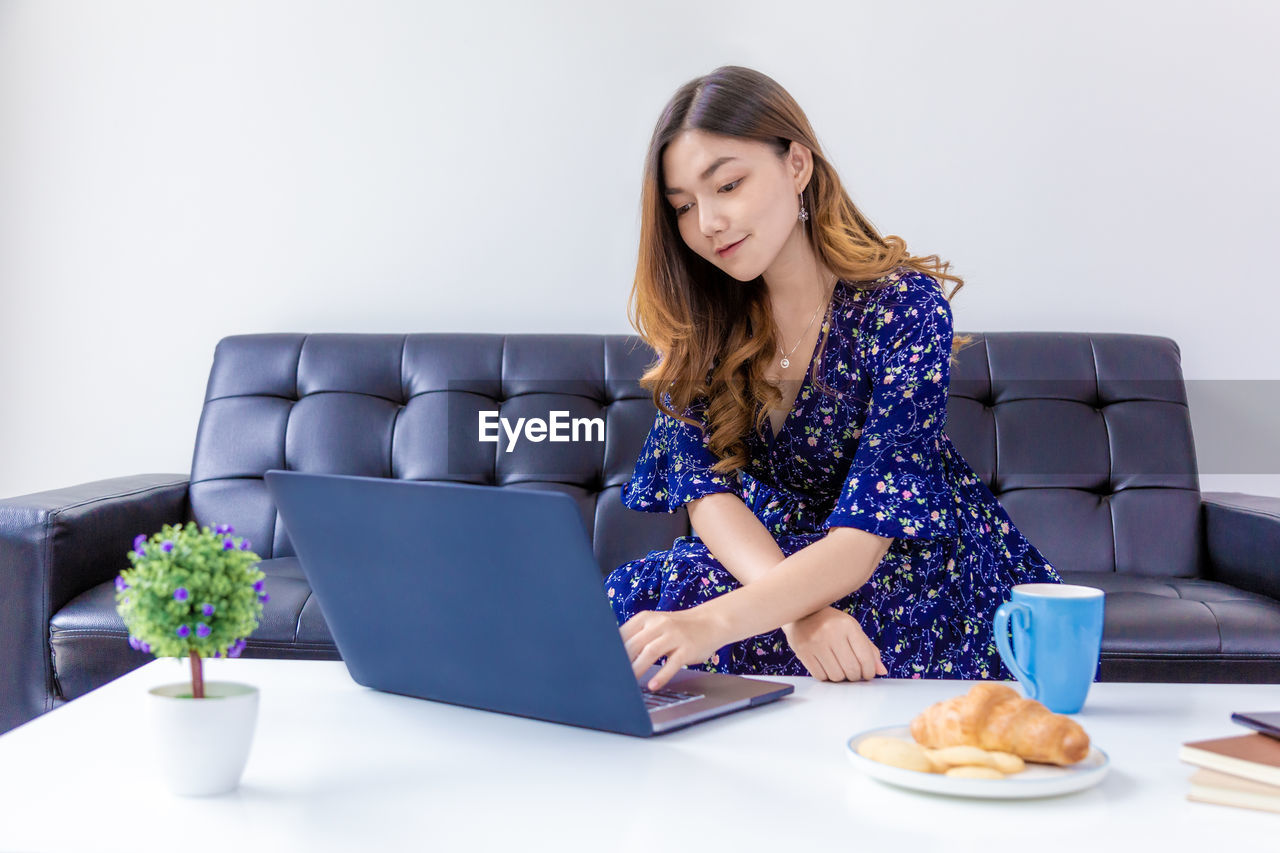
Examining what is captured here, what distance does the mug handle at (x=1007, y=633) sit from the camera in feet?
2.87

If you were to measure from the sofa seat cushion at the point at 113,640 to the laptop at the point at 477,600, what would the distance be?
2.80ft

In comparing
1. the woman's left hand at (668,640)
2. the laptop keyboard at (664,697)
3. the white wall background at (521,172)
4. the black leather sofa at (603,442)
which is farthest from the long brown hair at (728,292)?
the white wall background at (521,172)

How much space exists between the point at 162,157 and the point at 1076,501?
82.6 inches

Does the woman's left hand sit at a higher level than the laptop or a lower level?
lower

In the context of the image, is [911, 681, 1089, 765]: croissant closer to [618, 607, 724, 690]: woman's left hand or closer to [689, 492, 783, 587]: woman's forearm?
[618, 607, 724, 690]: woman's left hand

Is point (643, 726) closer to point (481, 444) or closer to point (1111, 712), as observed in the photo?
point (1111, 712)

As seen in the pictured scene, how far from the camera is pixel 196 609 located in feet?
2.29

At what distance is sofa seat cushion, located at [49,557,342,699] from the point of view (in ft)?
5.70

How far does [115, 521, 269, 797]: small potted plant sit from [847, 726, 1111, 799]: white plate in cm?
40

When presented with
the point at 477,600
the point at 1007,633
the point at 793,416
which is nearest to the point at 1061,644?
the point at 1007,633

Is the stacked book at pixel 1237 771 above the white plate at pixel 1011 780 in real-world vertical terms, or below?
above

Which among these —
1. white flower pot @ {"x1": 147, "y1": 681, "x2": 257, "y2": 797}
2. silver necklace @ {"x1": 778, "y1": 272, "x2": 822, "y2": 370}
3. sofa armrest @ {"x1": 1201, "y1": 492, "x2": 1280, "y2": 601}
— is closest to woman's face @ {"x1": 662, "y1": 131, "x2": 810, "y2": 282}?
silver necklace @ {"x1": 778, "y1": 272, "x2": 822, "y2": 370}

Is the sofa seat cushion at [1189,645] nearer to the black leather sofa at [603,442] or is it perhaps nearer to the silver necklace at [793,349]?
the black leather sofa at [603,442]

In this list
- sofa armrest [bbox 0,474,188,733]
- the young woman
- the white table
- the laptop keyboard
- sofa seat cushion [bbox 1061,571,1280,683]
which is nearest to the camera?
the white table
